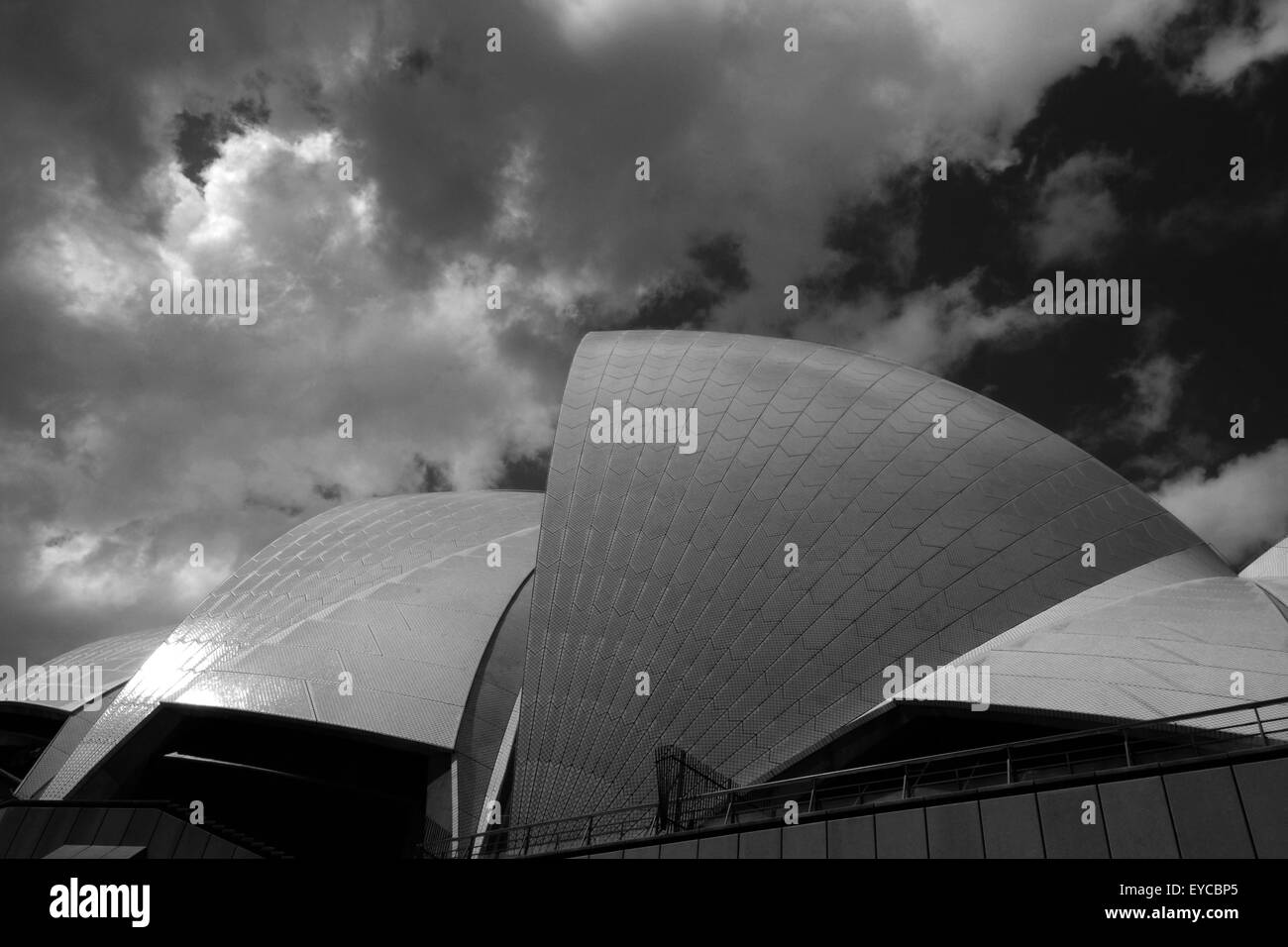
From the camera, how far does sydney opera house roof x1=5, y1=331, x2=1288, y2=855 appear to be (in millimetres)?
12938

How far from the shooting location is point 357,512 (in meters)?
27.2

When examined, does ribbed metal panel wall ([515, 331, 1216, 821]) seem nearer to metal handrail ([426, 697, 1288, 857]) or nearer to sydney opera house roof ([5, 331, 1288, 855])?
sydney opera house roof ([5, 331, 1288, 855])

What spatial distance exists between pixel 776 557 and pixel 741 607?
1.20m

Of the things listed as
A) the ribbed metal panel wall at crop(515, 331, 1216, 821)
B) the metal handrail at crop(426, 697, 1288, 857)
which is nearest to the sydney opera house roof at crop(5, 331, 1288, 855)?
the ribbed metal panel wall at crop(515, 331, 1216, 821)

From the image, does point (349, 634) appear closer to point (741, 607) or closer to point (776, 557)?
point (741, 607)

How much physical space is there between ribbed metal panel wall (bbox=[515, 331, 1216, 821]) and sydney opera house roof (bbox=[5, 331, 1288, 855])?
1.9 inches

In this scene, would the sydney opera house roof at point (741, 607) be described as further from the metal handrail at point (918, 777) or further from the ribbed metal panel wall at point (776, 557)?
the metal handrail at point (918, 777)

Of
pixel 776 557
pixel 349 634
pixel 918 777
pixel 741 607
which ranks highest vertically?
pixel 776 557

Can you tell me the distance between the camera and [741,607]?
48.3 feet

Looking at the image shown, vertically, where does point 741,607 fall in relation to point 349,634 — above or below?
below

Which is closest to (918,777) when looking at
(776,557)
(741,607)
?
(741,607)

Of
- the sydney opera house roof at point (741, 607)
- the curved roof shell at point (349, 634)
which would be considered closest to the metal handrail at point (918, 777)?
the sydney opera house roof at point (741, 607)

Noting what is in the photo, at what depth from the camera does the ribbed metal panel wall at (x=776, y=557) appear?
44.4 feet
